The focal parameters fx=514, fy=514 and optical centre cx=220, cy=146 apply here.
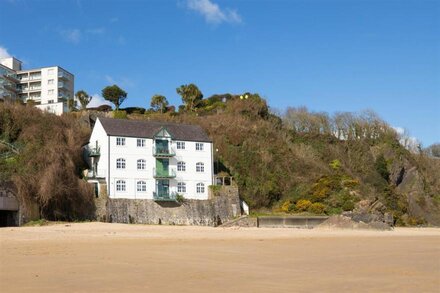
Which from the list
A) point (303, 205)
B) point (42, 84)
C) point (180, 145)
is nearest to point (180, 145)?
point (180, 145)

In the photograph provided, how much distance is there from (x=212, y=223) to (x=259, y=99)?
918 inches

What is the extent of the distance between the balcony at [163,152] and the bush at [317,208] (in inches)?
526

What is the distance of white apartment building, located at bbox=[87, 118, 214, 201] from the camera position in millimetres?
43500

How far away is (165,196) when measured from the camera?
44.6 m

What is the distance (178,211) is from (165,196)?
172 cm

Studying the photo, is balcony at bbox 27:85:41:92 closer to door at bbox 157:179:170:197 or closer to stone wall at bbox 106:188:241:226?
door at bbox 157:179:170:197

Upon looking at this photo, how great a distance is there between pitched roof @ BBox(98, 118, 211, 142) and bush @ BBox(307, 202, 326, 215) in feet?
36.9

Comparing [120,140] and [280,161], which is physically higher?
[120,140]

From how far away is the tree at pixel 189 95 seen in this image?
68188 millimetres

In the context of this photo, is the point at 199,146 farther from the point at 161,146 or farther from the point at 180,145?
the point at 161,146

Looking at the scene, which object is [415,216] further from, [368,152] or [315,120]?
[315,120]

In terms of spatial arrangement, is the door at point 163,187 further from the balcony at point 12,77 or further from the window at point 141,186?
the balcony at point 12,77

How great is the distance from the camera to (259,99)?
64125 mm

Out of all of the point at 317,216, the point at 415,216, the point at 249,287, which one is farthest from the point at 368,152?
the point at 249,287
